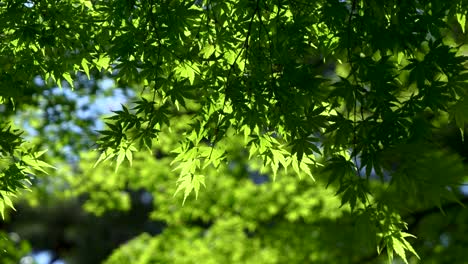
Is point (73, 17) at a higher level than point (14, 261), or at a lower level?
higher

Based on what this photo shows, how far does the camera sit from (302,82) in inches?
104

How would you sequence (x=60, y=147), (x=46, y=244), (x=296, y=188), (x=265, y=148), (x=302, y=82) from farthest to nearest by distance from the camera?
(x=46, y=244)
(x=60, y=147)
(x=296, y=188)
(x=265, y=148)
(x=302, y=82)

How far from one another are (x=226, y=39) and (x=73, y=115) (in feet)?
21.7

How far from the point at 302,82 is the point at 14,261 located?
3.36 m

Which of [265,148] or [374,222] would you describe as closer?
[374,222]

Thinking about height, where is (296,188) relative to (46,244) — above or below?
below

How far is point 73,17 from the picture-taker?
125 inches

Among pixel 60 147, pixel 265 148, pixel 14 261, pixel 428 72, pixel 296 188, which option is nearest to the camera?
pixel 428 72

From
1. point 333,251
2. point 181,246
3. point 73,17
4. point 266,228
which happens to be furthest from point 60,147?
point 73,17

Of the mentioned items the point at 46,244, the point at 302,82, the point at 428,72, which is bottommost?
the point at 428,72

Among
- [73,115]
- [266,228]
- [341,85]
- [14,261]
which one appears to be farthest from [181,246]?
[341,85]

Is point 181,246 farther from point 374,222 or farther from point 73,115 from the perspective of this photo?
point 374,222

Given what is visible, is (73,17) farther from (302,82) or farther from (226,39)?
(302,82)

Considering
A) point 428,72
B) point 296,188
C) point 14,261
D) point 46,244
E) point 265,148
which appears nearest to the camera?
point 428,72
